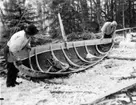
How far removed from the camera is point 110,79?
4.87 metres

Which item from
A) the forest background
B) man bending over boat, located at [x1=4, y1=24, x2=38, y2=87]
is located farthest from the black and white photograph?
the forest background

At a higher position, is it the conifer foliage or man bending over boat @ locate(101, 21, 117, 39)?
the conifer foliage

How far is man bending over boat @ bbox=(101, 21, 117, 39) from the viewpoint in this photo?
8515 mm

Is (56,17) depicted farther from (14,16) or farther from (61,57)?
(61,57)

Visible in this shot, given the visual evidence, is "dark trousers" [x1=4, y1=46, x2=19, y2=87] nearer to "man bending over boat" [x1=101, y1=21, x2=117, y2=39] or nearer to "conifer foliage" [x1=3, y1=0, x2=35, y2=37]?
"man bending over boat" [x1=101, y1=21, x2=117, y2=39]

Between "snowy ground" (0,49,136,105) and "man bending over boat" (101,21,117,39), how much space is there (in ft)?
10.0

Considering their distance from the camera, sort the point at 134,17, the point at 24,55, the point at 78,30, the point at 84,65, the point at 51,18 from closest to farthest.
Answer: the point at 24,55 → the point at 84,65 → the point at 51,18 → the point at 78,30 → the point at 134,17

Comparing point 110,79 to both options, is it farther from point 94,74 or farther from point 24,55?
point 24,55

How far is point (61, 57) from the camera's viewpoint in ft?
20.9

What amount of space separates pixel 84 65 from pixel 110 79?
5.09 feet

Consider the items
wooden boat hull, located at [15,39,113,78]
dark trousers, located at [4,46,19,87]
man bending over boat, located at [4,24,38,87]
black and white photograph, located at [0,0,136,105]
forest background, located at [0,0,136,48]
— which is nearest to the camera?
black and white photograph, located at [0,0,136,105]

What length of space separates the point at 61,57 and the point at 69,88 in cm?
215

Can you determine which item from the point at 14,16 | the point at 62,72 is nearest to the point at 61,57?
the point at 62,72

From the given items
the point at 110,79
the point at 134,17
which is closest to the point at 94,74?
the point at 110,79
